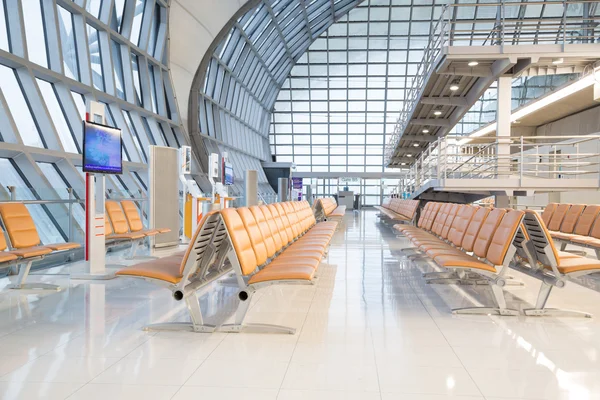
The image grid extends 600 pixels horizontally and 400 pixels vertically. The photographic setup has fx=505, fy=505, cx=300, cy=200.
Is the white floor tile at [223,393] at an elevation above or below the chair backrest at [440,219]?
below

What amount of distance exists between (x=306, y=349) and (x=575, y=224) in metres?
6.00

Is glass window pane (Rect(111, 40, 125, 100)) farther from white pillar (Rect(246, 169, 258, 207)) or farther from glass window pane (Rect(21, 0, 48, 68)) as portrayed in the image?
white pillar (Rect(246, 169, 258, 207))

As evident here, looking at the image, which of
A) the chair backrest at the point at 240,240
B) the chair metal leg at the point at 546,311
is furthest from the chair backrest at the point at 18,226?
the chair metal leg at the point at 546,311

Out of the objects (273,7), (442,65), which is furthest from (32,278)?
(273,7)

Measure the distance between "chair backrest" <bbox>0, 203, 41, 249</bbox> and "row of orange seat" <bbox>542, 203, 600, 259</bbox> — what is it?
635cm

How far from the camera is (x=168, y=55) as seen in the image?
15094 millimetres

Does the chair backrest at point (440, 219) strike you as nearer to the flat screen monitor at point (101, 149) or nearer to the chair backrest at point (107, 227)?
the flat screen monitor at point (101, 149)

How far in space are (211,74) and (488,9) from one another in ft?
59.7

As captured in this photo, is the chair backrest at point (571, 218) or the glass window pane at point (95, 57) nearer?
the chair backrest at point (571, 218)

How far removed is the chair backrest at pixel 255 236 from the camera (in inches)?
153

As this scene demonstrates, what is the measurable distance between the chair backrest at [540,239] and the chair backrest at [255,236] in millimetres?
2142

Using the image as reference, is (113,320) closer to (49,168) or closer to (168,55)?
(49,168)

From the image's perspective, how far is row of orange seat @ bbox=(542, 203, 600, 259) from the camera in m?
6.62

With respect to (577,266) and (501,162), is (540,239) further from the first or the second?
(501,162)
